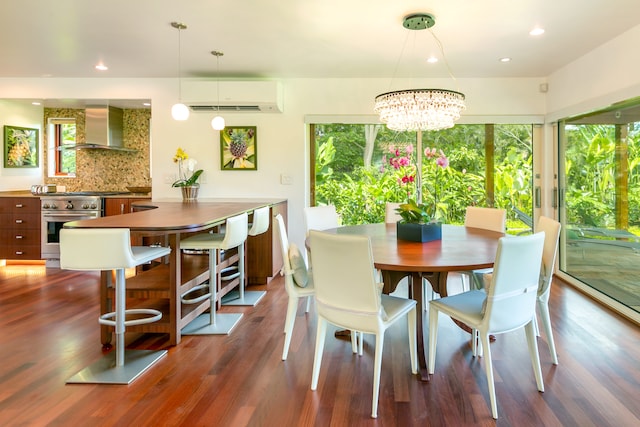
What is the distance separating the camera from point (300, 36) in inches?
139

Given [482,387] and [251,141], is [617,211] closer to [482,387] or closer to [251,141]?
[482,387]

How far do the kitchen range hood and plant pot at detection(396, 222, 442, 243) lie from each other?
4568 mm

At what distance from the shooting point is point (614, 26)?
329cm

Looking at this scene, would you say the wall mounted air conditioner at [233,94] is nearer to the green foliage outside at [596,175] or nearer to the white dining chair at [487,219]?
the white dining chair at [487,219]

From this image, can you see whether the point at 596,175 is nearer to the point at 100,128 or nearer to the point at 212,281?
the point at 212,281

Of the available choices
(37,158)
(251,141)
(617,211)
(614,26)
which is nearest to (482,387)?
(617,211)

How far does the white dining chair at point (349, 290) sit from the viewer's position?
1.89m

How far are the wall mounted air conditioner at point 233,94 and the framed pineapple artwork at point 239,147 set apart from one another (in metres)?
0.37

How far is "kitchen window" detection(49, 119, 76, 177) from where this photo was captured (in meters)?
6.09

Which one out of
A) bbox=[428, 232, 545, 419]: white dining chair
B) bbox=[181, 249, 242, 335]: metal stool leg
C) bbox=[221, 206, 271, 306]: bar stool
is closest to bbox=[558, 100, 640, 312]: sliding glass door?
bbox=[428, 232, 545, 419]: white dining chair

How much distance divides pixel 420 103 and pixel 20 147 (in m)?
5.58

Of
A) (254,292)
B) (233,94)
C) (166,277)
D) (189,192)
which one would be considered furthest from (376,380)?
(233,94)

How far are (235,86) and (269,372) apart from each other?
336 cm

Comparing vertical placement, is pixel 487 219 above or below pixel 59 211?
below
